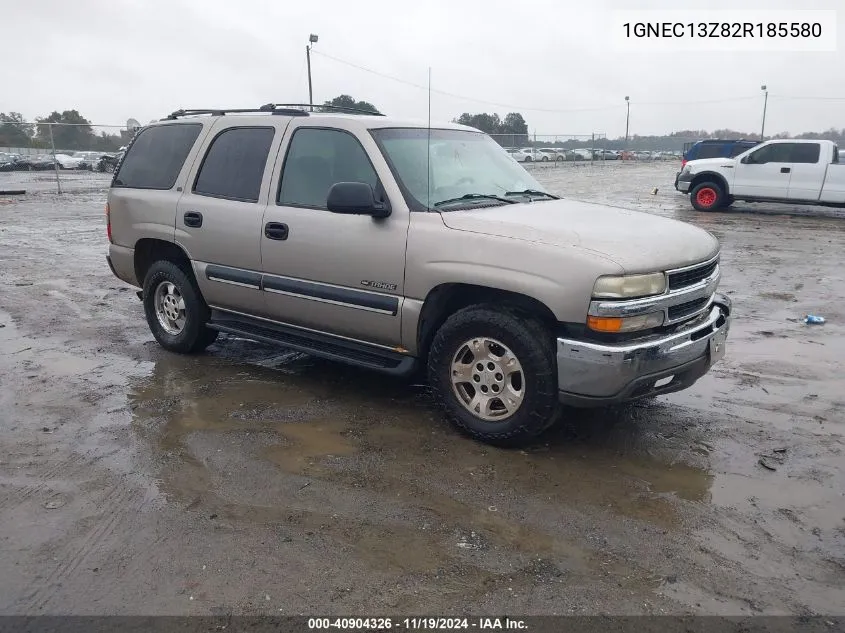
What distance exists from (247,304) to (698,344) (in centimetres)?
317

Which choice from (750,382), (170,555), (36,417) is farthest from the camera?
(750,382)

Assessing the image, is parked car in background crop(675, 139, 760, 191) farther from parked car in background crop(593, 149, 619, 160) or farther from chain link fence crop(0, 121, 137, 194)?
parked car in background crop(593, 149, 619, 160)

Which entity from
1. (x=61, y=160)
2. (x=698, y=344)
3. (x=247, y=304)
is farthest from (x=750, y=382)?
(x=61, y=160)

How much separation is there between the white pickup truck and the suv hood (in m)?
13.1

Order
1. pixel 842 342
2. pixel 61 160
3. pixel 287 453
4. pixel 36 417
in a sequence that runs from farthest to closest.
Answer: pixel 61 160 < pixel 842 342 < pixel 36 417 < pixel 287 453

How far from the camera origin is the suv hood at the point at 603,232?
372cm

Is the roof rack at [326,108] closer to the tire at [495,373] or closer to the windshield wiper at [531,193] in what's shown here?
the windshield wiper at [531,193]

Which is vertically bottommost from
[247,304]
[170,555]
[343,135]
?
[170,555]

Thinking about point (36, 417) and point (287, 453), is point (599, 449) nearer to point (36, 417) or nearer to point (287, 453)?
point (287, 453)

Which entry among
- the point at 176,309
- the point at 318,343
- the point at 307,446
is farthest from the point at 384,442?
the point at 176,309

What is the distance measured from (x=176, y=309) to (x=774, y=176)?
14528 millimetres

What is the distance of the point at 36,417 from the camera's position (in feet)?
15.1

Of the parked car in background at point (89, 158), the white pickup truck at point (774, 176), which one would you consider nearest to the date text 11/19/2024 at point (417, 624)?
the white pickup truck at point (774, 176)

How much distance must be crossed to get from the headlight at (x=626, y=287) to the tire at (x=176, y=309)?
341cm
